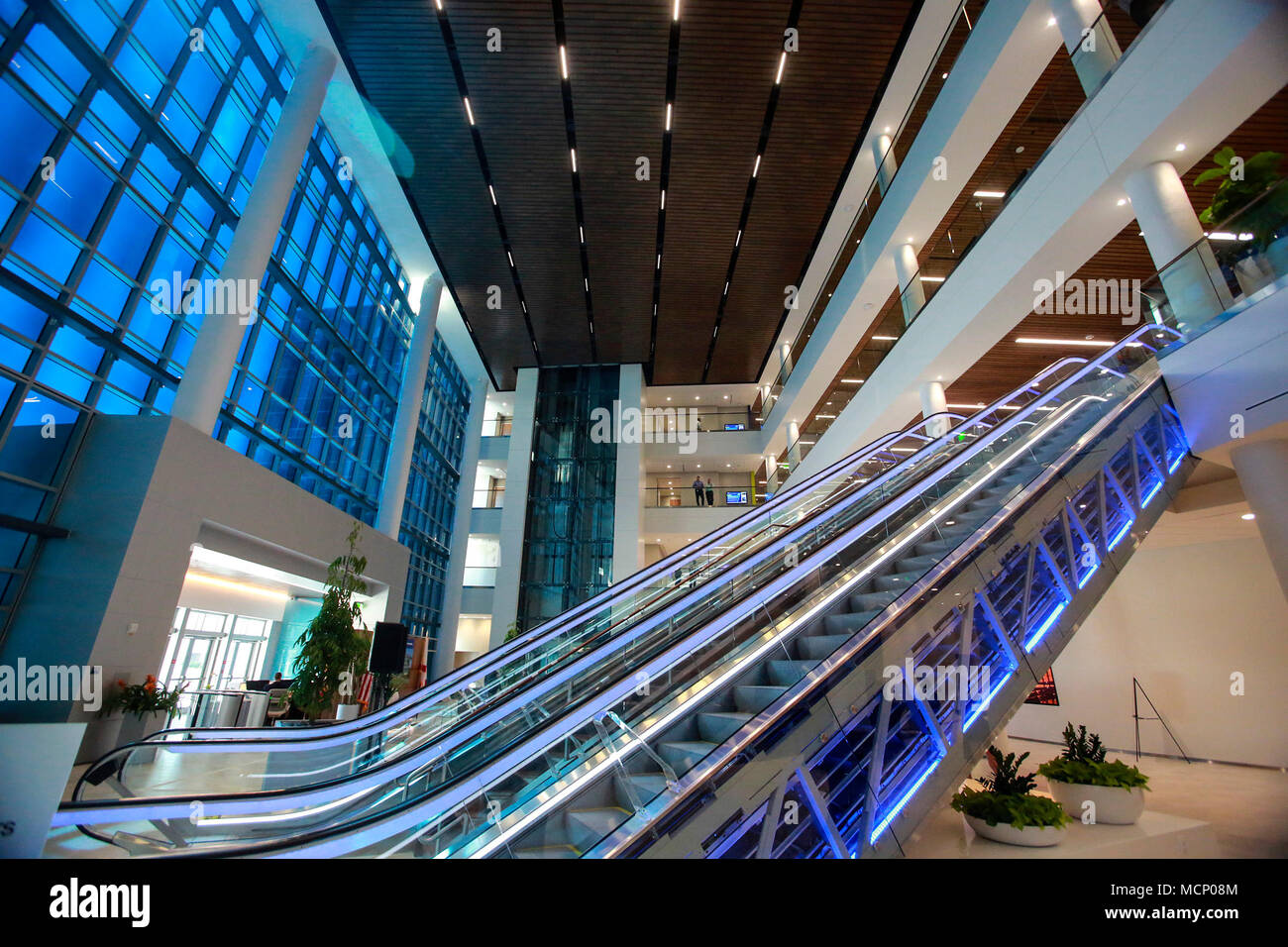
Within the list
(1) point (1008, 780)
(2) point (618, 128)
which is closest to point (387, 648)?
(1) point (1008, 780)

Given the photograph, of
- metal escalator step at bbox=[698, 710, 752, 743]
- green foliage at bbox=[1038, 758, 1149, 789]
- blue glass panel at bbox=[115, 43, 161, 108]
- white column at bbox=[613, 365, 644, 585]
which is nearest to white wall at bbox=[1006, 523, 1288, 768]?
green foliage at bbox=[1038, 758, 1149, 789]

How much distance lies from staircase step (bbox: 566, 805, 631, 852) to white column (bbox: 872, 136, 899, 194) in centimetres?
1414

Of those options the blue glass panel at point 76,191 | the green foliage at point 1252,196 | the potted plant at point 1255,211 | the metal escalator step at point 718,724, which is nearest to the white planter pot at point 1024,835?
the metal escalator step at point 718,724

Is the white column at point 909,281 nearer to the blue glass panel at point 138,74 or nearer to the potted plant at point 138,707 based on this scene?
the blue glass panel at point 138,74

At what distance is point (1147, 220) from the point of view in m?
7.12

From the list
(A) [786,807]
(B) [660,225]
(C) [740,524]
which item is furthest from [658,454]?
(A) [786,807]

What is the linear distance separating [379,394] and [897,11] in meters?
15.1

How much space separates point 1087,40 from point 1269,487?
19.9 ft

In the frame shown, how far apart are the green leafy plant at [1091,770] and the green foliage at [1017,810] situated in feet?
2.54

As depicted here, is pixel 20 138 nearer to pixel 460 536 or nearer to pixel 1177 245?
pixel 1177 245

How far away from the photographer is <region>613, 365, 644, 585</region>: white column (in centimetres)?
1912

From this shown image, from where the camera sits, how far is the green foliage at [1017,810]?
3.90 metres

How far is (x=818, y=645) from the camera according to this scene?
13.0ft
